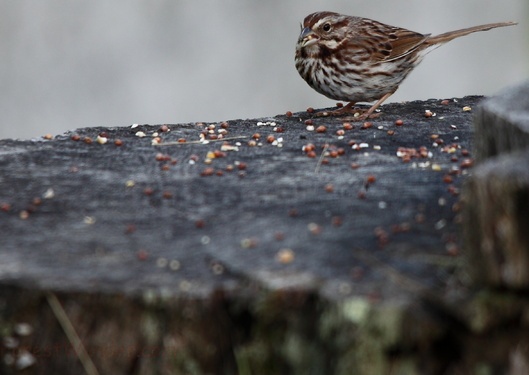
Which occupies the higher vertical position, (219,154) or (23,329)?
(219,154)

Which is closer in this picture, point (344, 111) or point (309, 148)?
point (309, 148)

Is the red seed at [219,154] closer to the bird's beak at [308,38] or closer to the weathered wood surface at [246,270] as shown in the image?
the weathered wood surface at [246,270]

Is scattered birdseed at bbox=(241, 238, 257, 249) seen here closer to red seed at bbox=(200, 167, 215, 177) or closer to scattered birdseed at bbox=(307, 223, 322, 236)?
scattered birdseed at bbox=(307, 223, 322, 236)

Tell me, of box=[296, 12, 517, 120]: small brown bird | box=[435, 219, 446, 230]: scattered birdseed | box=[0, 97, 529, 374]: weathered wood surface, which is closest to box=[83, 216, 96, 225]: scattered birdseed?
box=[0, 97, 529, 374]: weathered wood surface

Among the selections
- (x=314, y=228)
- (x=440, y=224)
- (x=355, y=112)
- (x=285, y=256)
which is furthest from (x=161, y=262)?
(x=355, y=112)

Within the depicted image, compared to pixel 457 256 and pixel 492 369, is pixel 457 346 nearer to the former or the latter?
pixel 492 369

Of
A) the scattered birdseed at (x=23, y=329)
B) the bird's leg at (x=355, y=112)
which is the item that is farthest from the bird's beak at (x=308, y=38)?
the scattered birdseed at (x=23, y=329)

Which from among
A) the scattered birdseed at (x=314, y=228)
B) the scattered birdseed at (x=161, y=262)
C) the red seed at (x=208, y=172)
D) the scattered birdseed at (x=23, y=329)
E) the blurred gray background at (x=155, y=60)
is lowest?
the scattered birdseed at (x=23, y=329)

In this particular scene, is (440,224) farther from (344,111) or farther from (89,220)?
(344,111)
